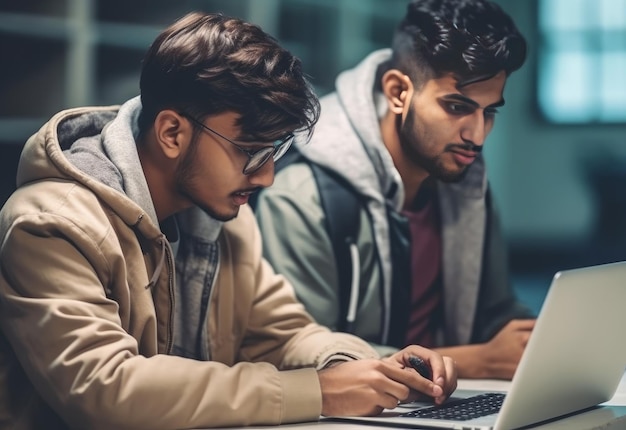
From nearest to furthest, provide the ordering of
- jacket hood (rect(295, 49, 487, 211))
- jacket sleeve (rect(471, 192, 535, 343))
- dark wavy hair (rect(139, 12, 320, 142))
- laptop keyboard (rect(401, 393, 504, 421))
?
laptop keyboard (rect(401, 393, 504, 421)) < dark wavy hair (rect(139, 12, 320, 142)) < jacket hood (rect(295, 49, 487, 211)) < jacket sleeve (rect(471, 192, 535, 343))

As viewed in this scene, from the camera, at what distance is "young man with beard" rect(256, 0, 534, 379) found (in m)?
2.04

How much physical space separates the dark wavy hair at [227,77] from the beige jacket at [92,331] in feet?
0.53

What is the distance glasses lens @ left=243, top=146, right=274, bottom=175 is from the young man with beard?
420mm

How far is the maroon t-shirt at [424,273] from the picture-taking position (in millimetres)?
2215

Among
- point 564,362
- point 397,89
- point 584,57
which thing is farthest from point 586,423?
point 584,57

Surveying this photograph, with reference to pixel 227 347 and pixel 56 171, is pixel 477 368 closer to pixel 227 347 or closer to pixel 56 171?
pixel 227 347

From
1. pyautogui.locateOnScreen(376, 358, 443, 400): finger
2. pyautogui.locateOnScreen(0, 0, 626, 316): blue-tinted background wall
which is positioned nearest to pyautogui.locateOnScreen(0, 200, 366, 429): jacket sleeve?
pyautogui.locateOnScreen(376, 358, 443, 400): finger

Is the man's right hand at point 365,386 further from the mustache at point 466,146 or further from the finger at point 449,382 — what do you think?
the mustache at point 466,146

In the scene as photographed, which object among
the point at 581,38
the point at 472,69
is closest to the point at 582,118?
the point at 581,38

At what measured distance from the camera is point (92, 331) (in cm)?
140

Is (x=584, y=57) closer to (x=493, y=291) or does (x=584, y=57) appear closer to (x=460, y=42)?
(x=493, y=291)

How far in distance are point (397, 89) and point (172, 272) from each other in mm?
700

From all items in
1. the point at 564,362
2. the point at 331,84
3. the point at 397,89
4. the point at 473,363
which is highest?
the point at 397,89

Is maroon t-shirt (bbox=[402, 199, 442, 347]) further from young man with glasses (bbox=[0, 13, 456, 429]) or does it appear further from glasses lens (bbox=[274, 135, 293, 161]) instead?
glasses lens (bbox=[274, 135, 293, 161])
